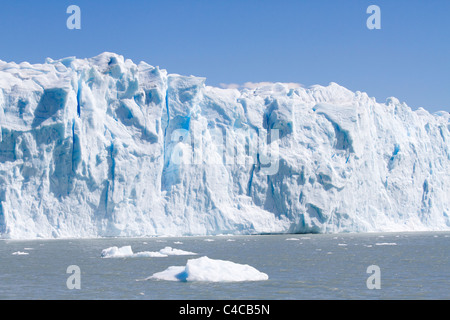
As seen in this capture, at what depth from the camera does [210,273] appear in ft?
52.4

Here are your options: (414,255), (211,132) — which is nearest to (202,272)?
(414,255)

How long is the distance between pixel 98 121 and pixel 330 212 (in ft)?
64.4

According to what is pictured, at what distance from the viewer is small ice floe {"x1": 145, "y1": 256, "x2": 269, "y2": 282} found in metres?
15.9

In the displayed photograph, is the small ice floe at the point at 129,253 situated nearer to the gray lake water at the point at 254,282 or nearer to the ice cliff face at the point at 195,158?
the gray lake water at the point at 254,282

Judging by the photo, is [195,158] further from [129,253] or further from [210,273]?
[210,273]

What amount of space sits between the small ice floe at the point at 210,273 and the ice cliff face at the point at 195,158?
78.6 ft

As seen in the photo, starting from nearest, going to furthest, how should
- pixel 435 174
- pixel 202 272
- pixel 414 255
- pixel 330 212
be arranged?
pixel 202 272 < pixel 414 255 < pixel 330 212 < pixel 435 174

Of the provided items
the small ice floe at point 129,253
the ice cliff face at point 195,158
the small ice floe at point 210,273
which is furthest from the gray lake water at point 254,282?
the ice cliff face at point 195,158

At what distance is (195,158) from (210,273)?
28.3 m

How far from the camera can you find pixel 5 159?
37.8 meters

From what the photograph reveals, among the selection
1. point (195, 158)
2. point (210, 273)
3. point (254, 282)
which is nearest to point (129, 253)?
point (210, 273)
